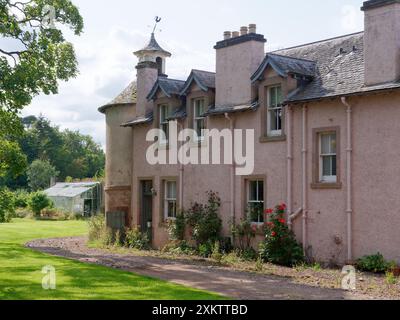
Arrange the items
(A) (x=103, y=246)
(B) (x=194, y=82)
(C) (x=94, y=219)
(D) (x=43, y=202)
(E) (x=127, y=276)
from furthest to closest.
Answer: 1. (D) (x=43, y=202)
2. (C) (x=94, y=219)
3. (A) (x=103, y=246)
4. (B) (x=194, y=82)
5. (E) (x=127, y=276)

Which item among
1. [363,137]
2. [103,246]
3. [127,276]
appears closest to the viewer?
[127,276]

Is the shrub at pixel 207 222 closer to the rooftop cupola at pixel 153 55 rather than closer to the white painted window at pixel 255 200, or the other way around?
the white painted window at pixel 255 200

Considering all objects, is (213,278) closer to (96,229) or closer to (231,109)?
(231,109)

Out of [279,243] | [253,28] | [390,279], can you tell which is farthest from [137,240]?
[390,279]

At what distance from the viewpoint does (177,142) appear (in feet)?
80.5

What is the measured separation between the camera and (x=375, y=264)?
16.8 m

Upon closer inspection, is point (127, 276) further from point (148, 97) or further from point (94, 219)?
point (94, 219)

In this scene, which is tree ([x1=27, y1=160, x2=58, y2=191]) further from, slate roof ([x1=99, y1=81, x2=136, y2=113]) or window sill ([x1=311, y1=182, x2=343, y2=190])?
window sill ([x1=311, y1=182, x2=343, y2=190])

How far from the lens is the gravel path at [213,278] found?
1310 centimetres

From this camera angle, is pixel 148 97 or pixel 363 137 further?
pixel 148 97

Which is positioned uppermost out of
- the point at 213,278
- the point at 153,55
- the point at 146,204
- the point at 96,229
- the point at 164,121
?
the point at 153,55

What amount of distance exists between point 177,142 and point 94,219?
7.60m

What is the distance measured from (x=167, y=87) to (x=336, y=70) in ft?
26.9
